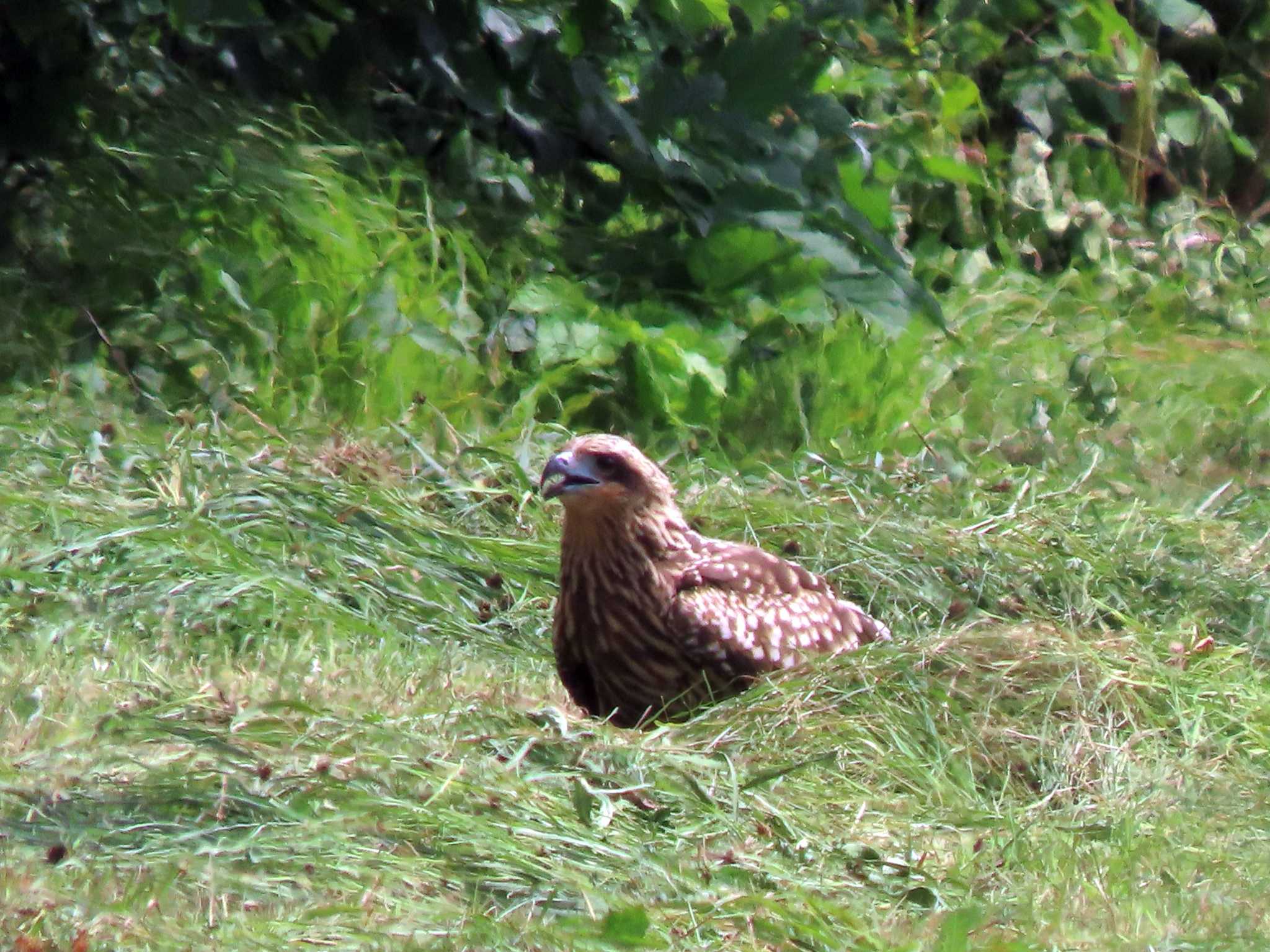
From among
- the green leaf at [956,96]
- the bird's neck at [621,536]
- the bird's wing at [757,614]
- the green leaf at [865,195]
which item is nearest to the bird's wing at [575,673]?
the bird's neck at [621,536]

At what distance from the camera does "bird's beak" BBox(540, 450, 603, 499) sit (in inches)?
194

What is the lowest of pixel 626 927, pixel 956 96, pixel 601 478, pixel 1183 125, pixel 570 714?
pixel 1183 125

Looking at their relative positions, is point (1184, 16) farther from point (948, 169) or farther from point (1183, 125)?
point (948, 169)

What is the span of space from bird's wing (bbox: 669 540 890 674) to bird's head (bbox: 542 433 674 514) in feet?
0.73

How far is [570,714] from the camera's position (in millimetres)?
4918

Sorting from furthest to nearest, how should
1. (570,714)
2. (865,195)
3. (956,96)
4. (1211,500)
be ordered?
(956,96) < (865,195) < (1211,500) < (570,714)

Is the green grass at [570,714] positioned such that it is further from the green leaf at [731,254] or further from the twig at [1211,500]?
the green leaf at [731,254]

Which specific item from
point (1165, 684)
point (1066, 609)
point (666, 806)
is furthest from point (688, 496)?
point (666, 806)

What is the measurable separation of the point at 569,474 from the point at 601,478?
0.09 metres

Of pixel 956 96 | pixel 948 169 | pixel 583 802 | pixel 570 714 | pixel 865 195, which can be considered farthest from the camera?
pixel 956 96

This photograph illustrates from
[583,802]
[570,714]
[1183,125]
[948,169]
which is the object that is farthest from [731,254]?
[1183,125]

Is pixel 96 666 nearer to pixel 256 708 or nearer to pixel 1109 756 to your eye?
pixel 256 708

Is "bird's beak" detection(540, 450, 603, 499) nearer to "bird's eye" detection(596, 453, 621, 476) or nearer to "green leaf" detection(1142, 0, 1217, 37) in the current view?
"bird's eye" detection(596, 453, 621, 476)

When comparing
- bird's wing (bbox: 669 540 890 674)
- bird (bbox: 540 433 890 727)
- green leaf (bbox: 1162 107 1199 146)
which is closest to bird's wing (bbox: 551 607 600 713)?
bird (bbox: 540 433 890 727)
